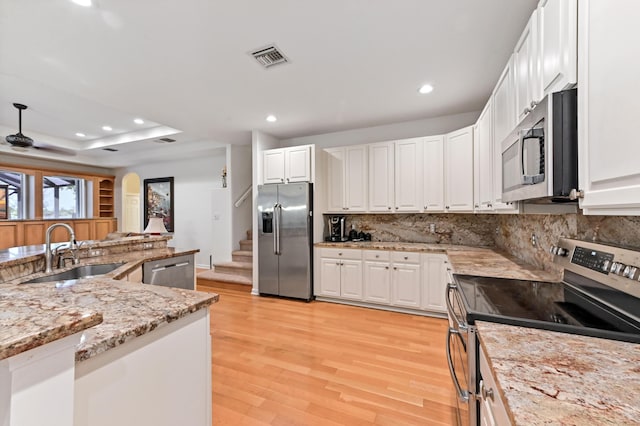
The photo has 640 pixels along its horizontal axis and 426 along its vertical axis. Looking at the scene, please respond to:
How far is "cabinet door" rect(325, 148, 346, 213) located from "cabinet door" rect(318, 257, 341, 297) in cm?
79

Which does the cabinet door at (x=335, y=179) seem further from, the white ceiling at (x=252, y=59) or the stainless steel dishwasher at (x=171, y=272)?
the stainless steel dishwasher at (x=171, y=272)

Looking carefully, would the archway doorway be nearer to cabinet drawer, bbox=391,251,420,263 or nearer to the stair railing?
the stair railing

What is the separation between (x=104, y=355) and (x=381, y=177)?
3452mm

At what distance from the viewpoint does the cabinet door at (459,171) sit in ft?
10.3

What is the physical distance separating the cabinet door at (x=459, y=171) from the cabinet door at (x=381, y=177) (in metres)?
0.70

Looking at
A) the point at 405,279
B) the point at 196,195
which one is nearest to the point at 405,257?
the point at 405,279

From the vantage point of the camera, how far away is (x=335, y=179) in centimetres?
410

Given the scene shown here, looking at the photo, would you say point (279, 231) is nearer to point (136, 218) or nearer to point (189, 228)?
point (189, 228)

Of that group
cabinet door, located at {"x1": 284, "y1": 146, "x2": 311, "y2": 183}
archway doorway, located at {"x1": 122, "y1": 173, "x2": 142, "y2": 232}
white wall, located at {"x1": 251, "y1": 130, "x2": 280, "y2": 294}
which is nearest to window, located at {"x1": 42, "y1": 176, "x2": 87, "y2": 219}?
archway doorway, located at {"x1": 122, "y1": 173, "x2": 142, "y2": 232}

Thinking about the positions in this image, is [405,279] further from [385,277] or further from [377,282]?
[377,282]

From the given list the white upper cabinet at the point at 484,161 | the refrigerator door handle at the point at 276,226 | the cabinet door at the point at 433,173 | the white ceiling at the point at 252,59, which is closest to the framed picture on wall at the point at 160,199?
the white ceiling at the point at 252,59

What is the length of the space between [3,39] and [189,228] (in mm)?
4869

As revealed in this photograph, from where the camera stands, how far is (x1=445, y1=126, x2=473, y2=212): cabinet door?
3.13 meters

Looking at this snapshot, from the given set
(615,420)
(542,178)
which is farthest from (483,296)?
(615,420)
